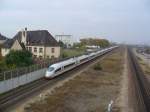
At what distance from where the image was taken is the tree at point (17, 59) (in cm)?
4022

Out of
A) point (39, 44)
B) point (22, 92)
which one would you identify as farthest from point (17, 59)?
point (39, 44)

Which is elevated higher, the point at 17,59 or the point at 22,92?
the point at 17,59

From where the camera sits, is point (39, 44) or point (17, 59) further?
point (39, 44)

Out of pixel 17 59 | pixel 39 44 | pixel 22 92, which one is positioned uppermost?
pixel 39 44

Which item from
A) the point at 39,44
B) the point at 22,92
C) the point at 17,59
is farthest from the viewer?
the point at 39,44

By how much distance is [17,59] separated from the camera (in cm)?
4109

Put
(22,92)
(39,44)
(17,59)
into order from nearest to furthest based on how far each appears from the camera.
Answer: (22,92) < (17,59) < (39,44)

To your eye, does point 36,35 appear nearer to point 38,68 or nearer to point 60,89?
point 38,68

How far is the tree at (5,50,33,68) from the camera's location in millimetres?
40219

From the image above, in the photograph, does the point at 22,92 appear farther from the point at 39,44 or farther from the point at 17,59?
the point at 39,44

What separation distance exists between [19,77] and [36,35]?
3864 centimetres

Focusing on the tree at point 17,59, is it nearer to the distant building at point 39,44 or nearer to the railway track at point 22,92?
the railway track at point 22,92

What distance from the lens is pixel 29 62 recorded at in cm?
4344

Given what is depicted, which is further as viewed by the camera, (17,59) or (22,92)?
(17,59)
